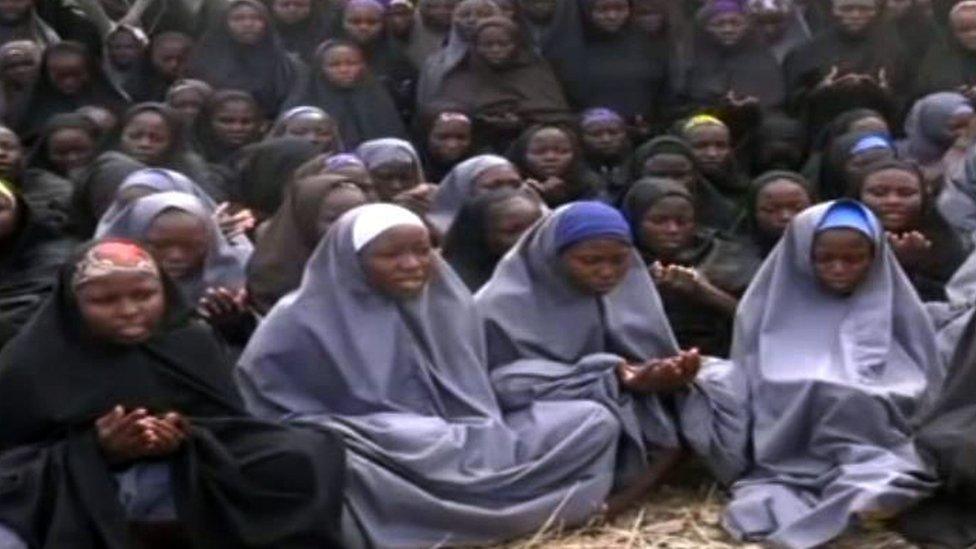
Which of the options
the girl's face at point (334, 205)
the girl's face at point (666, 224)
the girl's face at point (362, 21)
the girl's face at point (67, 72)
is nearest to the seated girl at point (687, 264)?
the girl's face at point (666, 224)

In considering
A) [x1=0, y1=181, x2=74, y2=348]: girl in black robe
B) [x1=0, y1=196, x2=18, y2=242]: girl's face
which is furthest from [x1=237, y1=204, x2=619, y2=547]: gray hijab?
[x1=0, y1=196, x2=18, y2=242]: girl's face

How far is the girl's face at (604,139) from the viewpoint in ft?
27.6

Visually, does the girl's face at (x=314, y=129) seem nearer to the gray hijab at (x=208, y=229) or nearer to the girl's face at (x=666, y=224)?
the gray hijab at (x=208, y=229)

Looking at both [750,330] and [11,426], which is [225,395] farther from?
[750,330]

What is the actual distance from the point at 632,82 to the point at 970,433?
466cm

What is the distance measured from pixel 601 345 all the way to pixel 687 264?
4.12 ft

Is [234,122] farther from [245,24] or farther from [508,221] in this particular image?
[508,221]

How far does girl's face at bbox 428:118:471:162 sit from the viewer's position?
8.23 m

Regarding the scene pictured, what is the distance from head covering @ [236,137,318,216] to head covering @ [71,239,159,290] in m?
2.40

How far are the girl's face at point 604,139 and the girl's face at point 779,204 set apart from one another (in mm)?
1641

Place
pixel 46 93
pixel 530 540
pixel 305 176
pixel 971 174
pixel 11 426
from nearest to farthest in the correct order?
pixel 11 426
pixel 530 540
pixel 305 176
pixel 971 174
pixel 46 93

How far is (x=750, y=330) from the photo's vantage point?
5.55 metres

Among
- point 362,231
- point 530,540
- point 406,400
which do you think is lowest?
point 530,540

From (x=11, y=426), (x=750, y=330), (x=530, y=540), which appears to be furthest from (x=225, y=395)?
(x=750, y=330)
